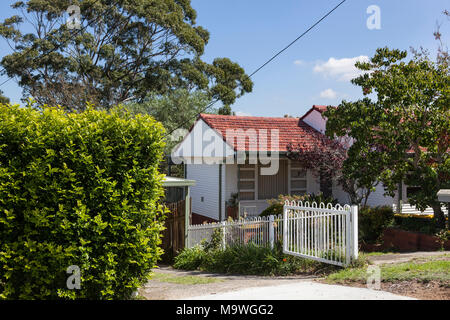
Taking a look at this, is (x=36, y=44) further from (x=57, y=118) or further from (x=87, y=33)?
(x=57, y=118)

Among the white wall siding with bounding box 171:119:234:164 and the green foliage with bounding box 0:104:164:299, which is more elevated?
the white wall siding with bounding box 171:119:234:164

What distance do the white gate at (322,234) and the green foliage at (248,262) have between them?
24 cm

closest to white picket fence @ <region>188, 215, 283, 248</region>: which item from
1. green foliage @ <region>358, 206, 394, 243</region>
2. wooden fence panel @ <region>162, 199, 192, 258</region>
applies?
wooden fence panel @ <region>162, 199, 192, 258</region>

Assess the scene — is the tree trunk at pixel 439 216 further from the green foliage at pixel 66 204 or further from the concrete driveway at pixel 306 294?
the green foliage at pixel 66 204

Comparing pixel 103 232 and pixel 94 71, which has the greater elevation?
pixel 94 71

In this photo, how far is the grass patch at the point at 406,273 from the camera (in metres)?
7.04

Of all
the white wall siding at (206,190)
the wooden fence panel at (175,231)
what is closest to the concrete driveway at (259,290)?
the wooden fence panel at (175,231)

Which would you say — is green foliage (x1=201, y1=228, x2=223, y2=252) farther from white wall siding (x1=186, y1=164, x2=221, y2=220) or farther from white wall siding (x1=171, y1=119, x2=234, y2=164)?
white wall siding (x1=186, y1=164, x2=221, y2=220)

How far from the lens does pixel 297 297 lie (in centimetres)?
647

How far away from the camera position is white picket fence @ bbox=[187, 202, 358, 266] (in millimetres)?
8625

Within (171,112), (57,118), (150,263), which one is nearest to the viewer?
(57,118)

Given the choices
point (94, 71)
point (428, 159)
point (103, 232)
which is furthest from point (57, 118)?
point (94, 71)
